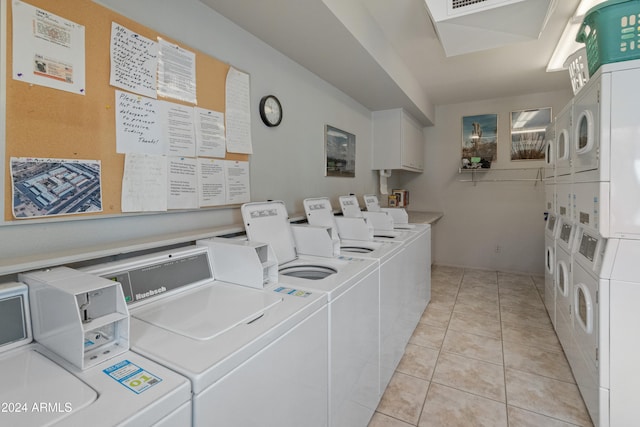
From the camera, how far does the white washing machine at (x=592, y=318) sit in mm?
1553

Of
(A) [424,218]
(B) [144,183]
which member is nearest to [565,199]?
(A) [424,218]

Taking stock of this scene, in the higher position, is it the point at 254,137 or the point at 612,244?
the point at 254,137

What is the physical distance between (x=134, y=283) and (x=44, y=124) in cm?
64

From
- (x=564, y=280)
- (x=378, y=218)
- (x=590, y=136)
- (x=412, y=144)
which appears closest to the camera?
(x=590, y=136)

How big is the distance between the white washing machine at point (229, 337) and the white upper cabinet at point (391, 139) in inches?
117

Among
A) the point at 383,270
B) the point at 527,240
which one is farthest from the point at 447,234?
the point at 383,270

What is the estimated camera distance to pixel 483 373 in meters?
2.17

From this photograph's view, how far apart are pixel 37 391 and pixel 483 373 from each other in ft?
7.97

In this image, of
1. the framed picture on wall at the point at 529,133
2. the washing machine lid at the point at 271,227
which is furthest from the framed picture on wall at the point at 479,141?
the washing machine lid at the point at 271,227

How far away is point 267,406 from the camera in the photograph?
878 mm

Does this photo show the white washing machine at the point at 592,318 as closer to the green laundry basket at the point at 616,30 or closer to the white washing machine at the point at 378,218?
the green laundry basket at the point at 616,30

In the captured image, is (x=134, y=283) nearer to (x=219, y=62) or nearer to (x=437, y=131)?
(x=219, y=62)

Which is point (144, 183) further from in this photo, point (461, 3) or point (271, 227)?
point (461, 3)

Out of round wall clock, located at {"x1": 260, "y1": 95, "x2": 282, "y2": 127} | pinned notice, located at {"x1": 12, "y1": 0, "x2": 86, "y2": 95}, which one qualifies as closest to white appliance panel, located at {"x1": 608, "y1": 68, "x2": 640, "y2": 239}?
round wall clock, located at {"x1": 260, "y1": 95, "x2": 282, "y2": 127}
